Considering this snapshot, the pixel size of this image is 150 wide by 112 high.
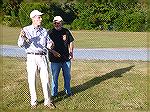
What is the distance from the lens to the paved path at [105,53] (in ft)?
48.5

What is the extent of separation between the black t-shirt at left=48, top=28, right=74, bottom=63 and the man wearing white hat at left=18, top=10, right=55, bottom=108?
741 millimetres

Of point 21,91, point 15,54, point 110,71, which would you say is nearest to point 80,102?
point 21,91

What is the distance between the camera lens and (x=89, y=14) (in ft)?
35.5

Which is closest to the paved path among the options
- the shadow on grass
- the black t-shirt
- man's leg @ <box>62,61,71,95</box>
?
the shadow on grass

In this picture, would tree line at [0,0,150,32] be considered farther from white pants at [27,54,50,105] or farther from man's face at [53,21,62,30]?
white pants at [27,54,50,105]

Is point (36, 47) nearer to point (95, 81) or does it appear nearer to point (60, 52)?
point (60, 52)

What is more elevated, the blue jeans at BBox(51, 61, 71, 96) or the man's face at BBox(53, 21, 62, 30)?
the man's face at BBox(53, 21, 62, 30)

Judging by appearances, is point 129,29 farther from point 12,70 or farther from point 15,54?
point 15,54

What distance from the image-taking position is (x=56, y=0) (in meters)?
11.9

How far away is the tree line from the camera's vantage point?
1076cm

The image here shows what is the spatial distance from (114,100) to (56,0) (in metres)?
4.78

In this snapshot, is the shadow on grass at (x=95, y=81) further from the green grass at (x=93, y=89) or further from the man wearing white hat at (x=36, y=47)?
the man wearing white hat at (x=36, y=47)

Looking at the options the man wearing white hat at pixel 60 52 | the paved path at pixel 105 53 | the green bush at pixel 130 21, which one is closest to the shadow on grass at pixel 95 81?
the man wearing white hat at pixel 60 52

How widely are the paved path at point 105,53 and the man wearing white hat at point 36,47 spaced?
7066mm
